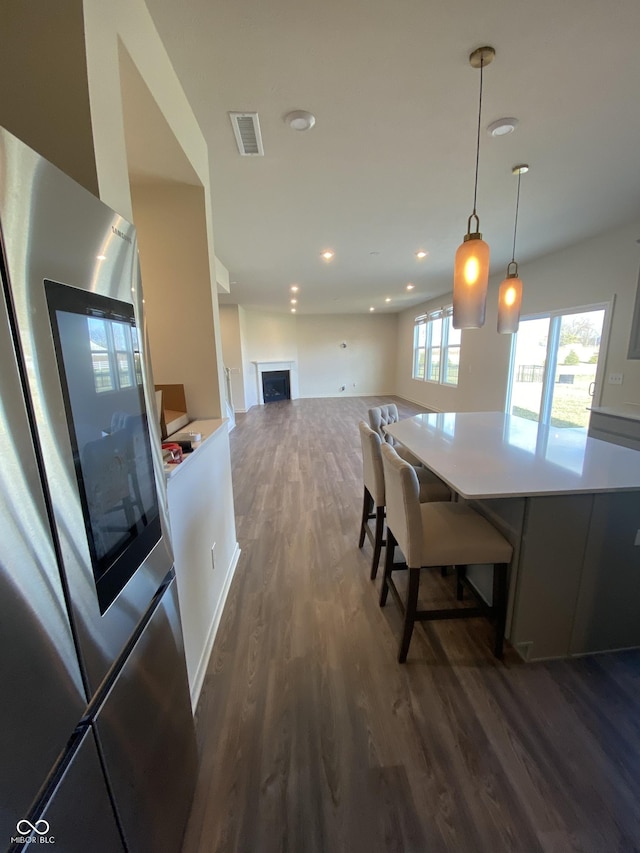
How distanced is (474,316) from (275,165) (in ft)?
5.45

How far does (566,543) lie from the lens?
161cm

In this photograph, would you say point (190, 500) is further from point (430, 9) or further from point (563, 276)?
point (563, 276)

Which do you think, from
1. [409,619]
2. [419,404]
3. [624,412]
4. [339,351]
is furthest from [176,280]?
[339,351]

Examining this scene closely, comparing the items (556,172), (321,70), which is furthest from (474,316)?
(556,172)

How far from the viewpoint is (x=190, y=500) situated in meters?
1.59

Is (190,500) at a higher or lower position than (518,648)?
higher

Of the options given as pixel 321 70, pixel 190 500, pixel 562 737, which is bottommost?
pixel 562 737

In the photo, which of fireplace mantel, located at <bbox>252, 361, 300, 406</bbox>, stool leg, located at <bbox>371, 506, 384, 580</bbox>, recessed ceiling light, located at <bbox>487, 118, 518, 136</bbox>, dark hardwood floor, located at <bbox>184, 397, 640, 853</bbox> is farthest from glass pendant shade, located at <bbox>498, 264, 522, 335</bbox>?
fireplace mantel, located at <bbox>252, 361, 300, 406</bbox>

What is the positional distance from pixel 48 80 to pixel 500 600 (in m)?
2.48

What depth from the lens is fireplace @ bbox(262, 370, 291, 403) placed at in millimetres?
10141

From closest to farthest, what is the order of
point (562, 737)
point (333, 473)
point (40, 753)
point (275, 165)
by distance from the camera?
1. point (40, 753)
2. point (562, 737)
3. point (275, 165)
4. point (333, 473)

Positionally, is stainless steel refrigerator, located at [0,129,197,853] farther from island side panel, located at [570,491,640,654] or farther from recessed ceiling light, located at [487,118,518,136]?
recessed ceiling light, located at [487,118,518,136]

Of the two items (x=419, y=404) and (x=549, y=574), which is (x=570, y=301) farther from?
(x=419, y=404)

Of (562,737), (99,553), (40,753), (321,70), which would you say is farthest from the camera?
(321,70)
